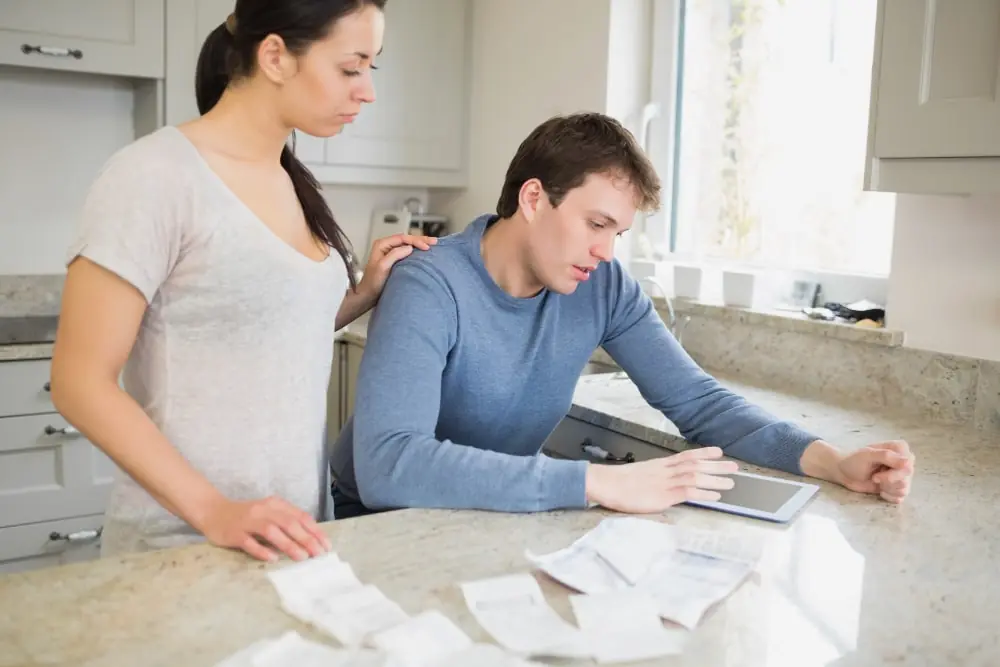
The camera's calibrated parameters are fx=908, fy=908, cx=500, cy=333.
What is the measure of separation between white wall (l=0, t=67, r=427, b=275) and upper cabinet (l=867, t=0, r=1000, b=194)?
7.95ft

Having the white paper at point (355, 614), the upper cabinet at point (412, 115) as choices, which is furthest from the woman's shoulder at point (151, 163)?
the upper cabinet at point (412, 115)

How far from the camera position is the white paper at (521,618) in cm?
79

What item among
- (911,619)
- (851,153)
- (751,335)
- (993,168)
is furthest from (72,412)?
(851,153)

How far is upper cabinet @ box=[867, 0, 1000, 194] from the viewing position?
4.72ft

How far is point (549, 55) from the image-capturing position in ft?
9.39

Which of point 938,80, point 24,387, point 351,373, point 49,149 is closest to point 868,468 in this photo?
point 938,80

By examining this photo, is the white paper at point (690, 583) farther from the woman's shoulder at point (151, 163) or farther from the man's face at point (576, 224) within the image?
the woman's shoulder at point (151, 163)

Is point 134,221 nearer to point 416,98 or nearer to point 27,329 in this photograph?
point 27,329

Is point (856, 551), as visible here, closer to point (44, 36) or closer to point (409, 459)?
point (409, 459)

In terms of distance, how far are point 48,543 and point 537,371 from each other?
5.80 feet

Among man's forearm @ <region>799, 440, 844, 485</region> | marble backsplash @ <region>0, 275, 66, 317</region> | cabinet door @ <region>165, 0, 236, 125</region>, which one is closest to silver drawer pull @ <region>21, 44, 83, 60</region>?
cabinet door @ <region>165, 0, 236, 125</region>

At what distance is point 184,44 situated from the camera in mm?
2760

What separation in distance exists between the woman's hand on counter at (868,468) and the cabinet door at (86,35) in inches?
88.7

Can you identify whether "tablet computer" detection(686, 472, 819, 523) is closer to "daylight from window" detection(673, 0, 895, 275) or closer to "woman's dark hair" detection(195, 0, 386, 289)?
"woman's dark hair" detection(195, 0, 386, 289)
